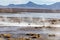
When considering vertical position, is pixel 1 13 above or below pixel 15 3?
below

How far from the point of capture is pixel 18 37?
1897 mm

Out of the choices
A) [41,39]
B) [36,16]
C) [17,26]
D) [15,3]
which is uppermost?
[15,3]

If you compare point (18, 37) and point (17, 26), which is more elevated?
point (17, 26)

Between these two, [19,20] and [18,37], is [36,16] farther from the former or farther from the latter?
[18,37]

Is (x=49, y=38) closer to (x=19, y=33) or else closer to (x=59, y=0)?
(x=19, y=33)

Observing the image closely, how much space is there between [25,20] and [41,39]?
1.13 feet

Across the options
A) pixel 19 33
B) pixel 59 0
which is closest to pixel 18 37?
pixel 19 33

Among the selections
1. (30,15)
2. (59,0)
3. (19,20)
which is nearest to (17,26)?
(19,20)

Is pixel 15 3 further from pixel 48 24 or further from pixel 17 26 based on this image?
pixel 48 24

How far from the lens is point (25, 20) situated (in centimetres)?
194

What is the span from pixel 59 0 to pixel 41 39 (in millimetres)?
602

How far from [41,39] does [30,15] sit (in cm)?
36

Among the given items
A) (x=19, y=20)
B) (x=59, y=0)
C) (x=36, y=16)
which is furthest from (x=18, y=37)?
(x=59, y=0)

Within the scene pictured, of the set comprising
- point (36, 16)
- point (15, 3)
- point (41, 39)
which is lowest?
point (41, 39)
